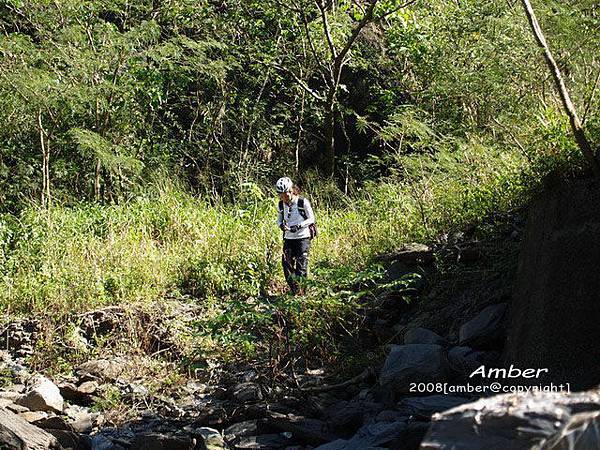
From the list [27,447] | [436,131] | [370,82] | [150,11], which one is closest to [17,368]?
[27,447]

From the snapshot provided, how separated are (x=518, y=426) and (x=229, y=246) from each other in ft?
30.5

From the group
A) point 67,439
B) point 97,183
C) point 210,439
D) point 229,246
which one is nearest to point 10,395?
point 67,439

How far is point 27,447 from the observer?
5.34m

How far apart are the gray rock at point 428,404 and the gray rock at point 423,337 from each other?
1149 millimetres

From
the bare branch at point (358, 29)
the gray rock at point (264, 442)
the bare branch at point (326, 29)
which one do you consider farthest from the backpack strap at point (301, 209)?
the bare branch at point (326, 29)

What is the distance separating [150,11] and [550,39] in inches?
385

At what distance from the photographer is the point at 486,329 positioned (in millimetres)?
6023

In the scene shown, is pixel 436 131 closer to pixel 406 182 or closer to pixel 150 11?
pixel 406 182

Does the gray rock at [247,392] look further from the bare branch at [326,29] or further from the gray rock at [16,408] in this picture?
the bare branch at [326,29]

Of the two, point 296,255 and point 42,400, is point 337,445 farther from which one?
point 296,255

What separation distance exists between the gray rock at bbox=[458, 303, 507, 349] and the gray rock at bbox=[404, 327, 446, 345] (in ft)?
0.67

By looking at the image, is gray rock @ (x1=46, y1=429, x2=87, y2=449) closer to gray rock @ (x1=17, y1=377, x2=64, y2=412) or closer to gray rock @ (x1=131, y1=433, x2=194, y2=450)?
gray rock @ (x1=17, y1=377, x2=64, y2=412)

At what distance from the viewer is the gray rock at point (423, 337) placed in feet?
20.7

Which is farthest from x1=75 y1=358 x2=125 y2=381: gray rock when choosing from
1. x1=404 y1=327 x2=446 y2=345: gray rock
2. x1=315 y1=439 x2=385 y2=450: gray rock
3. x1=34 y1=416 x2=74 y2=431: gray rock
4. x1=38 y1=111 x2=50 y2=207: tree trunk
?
x1=38 y1=111 x2=50 y2=207: tree trunk
